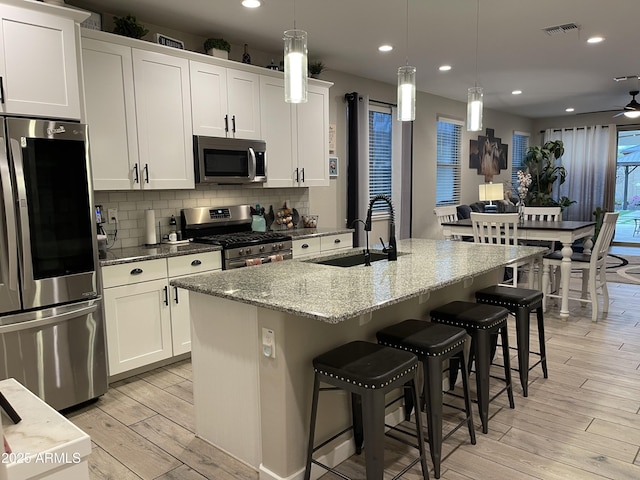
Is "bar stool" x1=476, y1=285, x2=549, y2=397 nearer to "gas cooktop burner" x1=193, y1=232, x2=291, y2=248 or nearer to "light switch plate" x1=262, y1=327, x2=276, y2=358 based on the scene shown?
"light switch plate" x1=262, y1=327, x2=276, y2=358

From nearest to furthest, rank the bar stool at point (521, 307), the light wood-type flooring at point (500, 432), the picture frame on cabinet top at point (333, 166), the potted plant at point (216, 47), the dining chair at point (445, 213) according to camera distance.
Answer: the light wood-type flooring at point (500, 432) → the bar stool at point (521, 307) → the potted plant at point (216, 47) → the picture frame on cabinet top at point (333, 166) → the dining chair at point (445, 213)

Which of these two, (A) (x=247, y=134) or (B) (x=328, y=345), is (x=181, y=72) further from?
(B) (x=328, y=345)

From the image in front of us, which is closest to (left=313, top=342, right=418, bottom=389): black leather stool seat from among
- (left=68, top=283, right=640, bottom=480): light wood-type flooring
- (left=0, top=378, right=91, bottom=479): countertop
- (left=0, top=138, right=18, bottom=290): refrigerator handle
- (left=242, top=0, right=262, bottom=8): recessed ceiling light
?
(left=68, top=283, right=640, bottom=480): light wood-type flooring

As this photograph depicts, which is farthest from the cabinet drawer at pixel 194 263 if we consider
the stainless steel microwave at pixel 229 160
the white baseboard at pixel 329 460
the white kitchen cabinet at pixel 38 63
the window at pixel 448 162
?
the window at pixel 448 162

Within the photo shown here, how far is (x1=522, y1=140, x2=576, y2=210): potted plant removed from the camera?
969 centimetres

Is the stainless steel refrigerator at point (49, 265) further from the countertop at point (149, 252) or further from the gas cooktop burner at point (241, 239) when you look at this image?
the gas cooktop burner at point (241, 239)

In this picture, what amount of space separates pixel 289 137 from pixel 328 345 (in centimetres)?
294

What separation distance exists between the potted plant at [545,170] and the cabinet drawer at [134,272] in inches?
315

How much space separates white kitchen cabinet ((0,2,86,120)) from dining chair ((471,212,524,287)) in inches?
143

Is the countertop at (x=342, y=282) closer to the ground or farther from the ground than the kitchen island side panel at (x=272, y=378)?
farther from the ground

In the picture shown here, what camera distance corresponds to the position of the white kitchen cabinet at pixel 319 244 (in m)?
4.49

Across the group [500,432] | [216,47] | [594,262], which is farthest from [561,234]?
[216,47]

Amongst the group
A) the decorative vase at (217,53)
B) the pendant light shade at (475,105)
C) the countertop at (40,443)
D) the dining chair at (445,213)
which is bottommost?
the countertop at (40,443)

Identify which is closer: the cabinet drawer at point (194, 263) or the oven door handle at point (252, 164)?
the cabinet drawer at point (194, 263)
